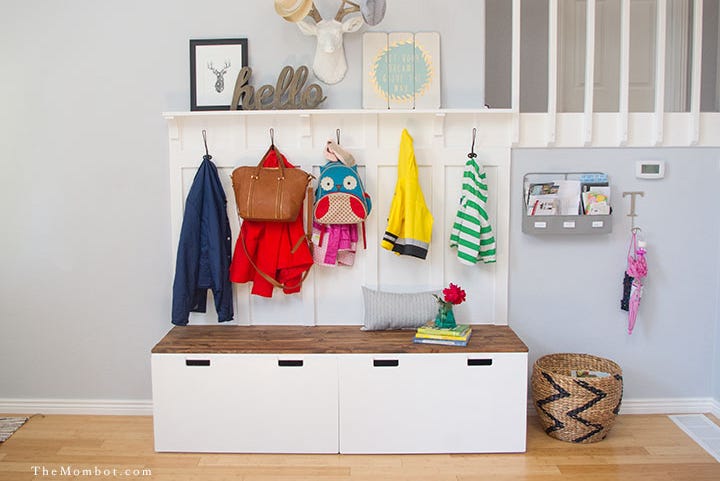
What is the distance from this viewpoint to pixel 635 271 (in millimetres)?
2963

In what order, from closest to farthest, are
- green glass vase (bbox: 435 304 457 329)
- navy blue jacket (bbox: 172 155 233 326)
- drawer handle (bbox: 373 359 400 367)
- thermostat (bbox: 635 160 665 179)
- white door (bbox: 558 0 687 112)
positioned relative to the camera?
drawer handle (bbox: 373 359 400 367)
green glass vase (bbox: 435 304 457 329)
navy blue jacket (bbox: 172 155 233 326)
thermostat (bbox: 635 160 665 179)
white door (bbox: 558 0 687 112)

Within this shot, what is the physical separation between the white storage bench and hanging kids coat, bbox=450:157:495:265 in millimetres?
432

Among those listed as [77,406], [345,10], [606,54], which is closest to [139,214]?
[77,406]

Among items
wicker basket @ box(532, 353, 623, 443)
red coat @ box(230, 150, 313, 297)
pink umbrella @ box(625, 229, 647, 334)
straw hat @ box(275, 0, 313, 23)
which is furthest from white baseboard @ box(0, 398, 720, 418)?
straw hat @ box(275, 0, 313, 23)

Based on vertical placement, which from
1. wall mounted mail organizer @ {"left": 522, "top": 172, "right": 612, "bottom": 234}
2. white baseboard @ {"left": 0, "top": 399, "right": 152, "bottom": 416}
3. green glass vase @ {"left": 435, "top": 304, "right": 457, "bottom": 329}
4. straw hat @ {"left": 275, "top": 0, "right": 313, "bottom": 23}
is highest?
straw hat @ {"left": 275, "top": 0, "right": 313, "bottom": 23}

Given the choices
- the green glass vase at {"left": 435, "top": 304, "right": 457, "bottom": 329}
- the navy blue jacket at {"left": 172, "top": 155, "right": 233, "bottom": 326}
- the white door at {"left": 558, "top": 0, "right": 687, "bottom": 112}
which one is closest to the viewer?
the green glass vase at {"left": 435, "top": 304, "right": 457, "bottom": 329}

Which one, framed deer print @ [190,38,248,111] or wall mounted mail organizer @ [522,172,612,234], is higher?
framed deer print @ [190,38,248,111]

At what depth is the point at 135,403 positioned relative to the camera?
3.14 metres

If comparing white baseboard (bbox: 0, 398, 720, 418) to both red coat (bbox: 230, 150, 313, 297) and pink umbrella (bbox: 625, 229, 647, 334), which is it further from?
red coat (bbox: 230, 150, 313, 297)

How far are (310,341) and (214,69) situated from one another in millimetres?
1338

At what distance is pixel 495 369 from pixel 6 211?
2.44 meters

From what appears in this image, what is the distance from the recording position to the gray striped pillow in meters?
2.90

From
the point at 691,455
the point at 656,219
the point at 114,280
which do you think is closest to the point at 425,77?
the point at 656,219

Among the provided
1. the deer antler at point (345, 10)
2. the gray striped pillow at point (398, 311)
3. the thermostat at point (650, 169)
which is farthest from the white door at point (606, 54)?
the gray striped pillow at point (398, 311)
